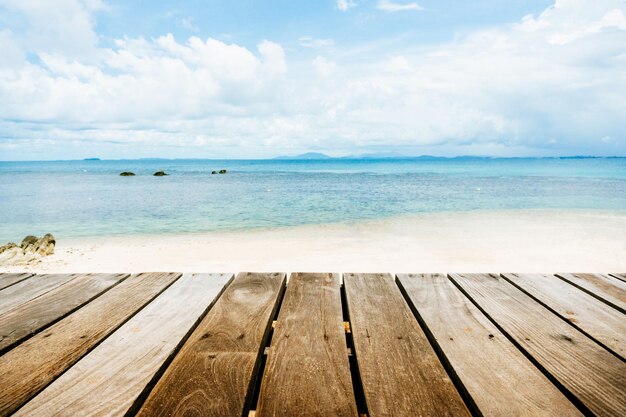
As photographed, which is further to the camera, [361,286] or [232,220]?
[232,220]

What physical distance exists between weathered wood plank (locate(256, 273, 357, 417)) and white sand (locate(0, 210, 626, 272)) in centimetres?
682

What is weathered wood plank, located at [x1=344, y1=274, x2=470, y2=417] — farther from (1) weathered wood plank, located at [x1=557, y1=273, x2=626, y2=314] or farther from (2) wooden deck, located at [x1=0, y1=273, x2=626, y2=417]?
(1) weathered wood plank, located at [x1=557, y1=273, x2=626, y2=314]

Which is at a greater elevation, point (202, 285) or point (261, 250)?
point (202, 285)

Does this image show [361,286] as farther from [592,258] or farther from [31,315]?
[592,258]

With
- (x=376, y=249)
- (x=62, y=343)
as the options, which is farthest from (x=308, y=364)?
(x=376, y=249)

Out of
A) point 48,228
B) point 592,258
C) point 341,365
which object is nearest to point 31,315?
point 341,365

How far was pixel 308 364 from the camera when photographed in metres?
1.38

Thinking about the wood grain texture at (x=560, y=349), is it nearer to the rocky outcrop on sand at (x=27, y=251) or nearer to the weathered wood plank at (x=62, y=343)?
the weathered wood plank at (x=62, y=343)

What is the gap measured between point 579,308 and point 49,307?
112 inches

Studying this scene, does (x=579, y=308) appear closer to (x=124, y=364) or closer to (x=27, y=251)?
(x=124, y=364)

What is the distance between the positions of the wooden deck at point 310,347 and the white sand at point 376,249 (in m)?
6.55

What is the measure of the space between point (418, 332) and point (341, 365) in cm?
45

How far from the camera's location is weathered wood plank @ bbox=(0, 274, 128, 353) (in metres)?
1.64

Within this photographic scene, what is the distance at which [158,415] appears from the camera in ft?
3.67
